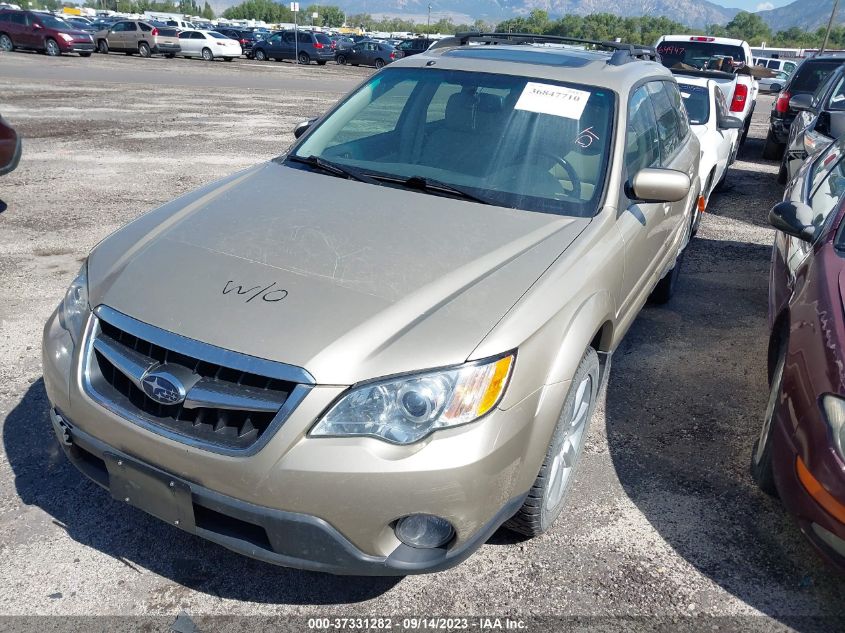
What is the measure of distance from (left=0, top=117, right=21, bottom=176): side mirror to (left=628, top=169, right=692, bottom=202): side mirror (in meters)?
6.32

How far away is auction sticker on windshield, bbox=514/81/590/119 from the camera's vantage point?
3.37 m

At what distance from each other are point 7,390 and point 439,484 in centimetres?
275

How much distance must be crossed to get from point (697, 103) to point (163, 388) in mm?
7517

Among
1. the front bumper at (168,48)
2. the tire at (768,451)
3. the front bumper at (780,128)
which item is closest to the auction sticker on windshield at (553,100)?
the tire at (768,451)

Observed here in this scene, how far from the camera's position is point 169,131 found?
11.5m

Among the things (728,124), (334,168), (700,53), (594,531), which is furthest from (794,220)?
(700,53)

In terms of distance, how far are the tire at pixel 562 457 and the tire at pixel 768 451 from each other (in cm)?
74

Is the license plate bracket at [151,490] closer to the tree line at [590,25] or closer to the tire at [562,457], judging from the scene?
the tire at [562,457]

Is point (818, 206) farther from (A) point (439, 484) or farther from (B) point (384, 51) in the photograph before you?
(B) point (384, 51)

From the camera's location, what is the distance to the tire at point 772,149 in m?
11.4

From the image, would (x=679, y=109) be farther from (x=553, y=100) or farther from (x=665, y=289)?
(x=553, y=100)

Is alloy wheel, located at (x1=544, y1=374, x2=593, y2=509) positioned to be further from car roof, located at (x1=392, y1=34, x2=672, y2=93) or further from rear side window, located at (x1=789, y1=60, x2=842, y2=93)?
rear side window, located at (x1=789, y1=60, x2=842, y2=93)

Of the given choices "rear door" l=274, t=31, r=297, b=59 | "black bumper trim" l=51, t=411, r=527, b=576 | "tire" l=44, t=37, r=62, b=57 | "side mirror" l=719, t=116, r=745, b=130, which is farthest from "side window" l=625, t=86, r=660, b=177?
"rear door" l=274, t=31, r=297, b=59

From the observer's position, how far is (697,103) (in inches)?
313
